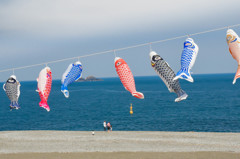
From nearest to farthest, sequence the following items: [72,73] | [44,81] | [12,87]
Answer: [72,73] < [44,81] < [12,87]

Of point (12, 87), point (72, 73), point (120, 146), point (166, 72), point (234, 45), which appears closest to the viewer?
point (234, 45)

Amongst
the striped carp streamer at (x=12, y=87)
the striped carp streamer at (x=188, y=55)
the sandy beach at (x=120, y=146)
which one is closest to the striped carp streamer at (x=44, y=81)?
the striped carp streamer at (x=12, y=87)

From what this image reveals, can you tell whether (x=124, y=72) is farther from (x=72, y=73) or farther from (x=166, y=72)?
(x=72, y=73)

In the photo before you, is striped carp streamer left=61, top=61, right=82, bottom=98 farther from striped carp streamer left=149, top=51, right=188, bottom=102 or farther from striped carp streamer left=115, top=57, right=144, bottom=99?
striped carp streamer left=149, top=51, right=188, bottom=102

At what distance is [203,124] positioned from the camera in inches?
1976

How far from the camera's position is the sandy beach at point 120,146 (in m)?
20.7

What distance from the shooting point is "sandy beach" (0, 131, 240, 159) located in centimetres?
2067

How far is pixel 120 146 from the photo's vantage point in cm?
2333

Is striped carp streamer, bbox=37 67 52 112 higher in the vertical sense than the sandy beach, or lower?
higher

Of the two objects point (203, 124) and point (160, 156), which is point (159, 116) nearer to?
point (203, 124)

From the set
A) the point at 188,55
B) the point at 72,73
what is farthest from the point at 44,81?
the point at 188,55

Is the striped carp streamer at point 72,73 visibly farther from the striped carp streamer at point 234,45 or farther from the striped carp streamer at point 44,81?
the striped carp streamer at point 234,45

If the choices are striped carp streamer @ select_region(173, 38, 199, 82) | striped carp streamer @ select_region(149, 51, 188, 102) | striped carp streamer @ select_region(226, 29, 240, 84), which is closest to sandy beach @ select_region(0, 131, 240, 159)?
striped carp streamer @ select_region(149, 51, 188, 102)

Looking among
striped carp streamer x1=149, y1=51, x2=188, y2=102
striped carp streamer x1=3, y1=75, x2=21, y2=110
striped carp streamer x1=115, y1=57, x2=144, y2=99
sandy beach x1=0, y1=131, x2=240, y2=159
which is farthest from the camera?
sandy beach x1=0, y1=131, x2=240, y2=159
